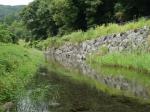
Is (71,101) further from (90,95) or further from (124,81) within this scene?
(124,81)


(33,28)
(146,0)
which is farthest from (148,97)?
(33,28)

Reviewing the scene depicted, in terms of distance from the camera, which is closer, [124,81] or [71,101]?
[71,101]

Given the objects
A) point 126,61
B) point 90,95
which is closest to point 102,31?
point 126,61

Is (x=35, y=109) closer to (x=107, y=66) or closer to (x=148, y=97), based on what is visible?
(x=148, y=97)

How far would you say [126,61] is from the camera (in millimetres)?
29578

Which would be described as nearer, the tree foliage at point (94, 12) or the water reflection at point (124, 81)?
the water reflection at point (124, 81)

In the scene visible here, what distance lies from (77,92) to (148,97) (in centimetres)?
419

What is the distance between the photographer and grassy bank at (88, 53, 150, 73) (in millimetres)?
26016

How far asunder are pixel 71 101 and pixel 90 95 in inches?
76.4

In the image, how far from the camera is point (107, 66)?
32375 mm

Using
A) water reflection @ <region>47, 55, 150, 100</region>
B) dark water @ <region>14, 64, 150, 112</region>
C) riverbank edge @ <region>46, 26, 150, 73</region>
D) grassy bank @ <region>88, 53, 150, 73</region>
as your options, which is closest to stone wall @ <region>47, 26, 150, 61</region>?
riverbank edge @ <region>46, 26, 150, 73</region>

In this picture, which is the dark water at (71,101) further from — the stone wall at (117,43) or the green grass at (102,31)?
the green grass at (102,31)

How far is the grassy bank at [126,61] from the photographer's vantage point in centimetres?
2602

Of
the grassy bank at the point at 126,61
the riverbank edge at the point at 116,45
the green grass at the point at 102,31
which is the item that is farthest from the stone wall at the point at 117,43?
the grassy bank at the point at 126,61
